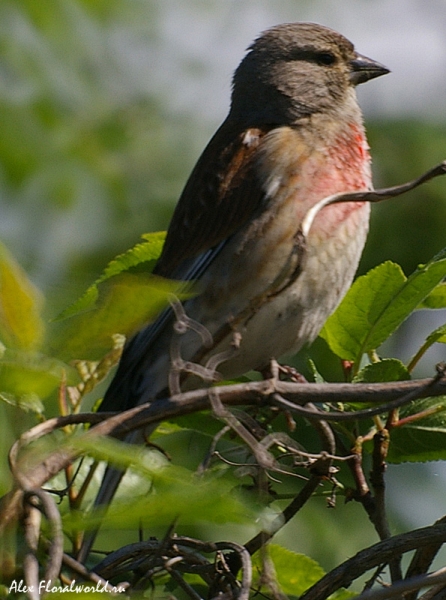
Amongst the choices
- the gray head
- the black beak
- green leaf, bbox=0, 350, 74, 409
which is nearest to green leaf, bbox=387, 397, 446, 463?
green leaf, bbox=0, 350, 74, 409

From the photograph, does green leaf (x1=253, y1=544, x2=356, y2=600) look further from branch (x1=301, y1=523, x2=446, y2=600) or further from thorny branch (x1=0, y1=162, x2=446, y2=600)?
branch (x1=301, y1=523, x2=446, y2=600)

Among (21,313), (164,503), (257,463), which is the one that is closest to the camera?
(164,503)

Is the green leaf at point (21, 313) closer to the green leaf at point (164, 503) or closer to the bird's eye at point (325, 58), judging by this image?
the green leaf at point (164, 503)

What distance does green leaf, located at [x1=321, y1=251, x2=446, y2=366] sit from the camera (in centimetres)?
208

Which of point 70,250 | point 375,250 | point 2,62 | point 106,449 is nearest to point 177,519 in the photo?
point 106,449

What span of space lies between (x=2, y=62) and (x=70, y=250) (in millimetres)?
1611

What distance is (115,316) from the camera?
1.04 m

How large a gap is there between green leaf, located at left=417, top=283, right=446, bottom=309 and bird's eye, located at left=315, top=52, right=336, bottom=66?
2.02 m

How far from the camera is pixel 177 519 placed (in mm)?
999

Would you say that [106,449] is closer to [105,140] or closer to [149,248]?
[149,248]

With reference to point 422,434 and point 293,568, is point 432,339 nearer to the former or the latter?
point 422,434

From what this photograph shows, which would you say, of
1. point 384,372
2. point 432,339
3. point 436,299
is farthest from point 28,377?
point 436,299

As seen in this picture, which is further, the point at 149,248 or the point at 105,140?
the point at 105,140

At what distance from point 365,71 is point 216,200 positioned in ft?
3.22
